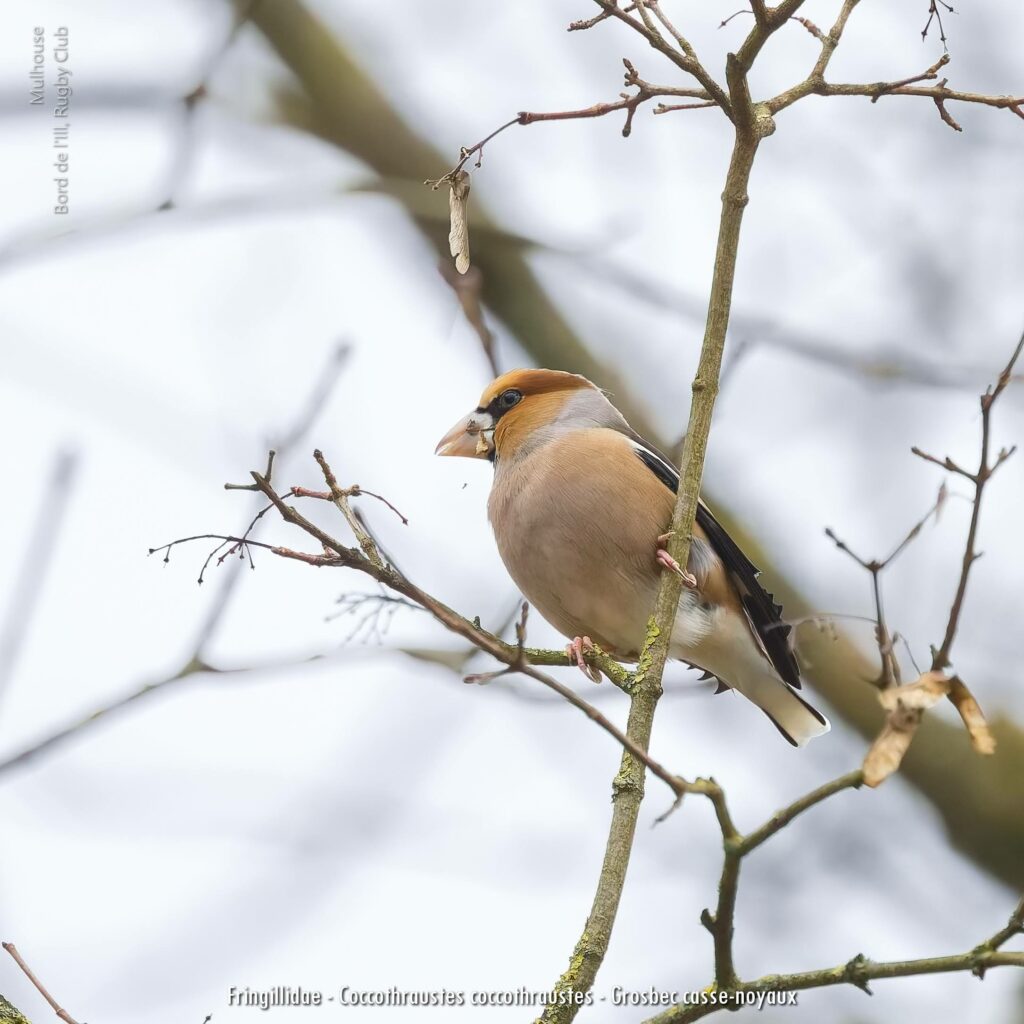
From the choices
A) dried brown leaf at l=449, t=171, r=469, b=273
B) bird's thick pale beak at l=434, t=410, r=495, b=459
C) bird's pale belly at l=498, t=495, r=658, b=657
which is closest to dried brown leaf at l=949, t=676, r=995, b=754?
dried brown leaf at l=449, t=171, r=469, b=273

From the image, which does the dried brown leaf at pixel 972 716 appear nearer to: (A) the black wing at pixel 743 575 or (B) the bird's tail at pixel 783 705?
(A) the black wing at pixel 743 575

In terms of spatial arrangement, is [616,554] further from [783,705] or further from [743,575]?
[783,705]

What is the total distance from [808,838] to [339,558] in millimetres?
4716

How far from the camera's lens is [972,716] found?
226cm

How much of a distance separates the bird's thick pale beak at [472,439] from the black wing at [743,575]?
2.32 feet

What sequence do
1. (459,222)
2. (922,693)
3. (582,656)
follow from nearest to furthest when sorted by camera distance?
(922,693) → (459,222) → (582,656)

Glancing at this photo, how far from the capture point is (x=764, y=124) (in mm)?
3201

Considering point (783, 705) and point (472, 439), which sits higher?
point (472, 439)

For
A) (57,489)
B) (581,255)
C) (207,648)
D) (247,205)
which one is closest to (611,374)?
(581,255)

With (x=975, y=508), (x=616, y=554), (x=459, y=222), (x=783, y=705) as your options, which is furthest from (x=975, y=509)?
(x=783, y=705)

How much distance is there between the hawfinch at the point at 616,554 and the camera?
4.46 metres

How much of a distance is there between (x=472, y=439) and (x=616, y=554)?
125 centimetres

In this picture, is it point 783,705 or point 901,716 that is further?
point 783,705

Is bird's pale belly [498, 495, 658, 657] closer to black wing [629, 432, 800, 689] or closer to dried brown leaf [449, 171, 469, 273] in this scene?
black wing [629, 432, 800, 689]
